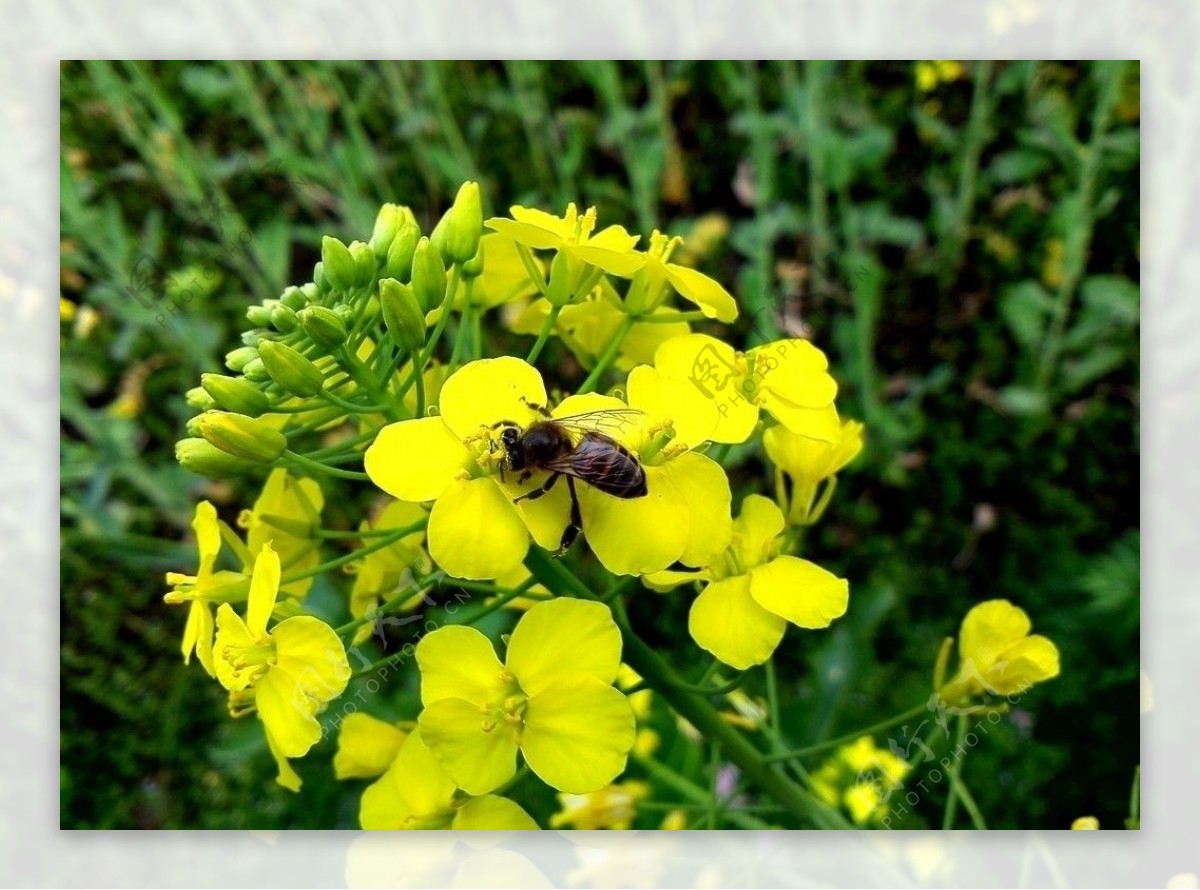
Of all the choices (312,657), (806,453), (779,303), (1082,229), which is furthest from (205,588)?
(1082,229)

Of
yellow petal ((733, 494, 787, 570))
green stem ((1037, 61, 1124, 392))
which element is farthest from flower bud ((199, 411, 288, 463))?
green stem ((1037, 61, 1124, 392))

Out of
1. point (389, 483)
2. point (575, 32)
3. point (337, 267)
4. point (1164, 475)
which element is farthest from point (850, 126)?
point (389, 483)

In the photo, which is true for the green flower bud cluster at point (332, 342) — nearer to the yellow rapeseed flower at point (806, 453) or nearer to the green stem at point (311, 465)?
the green stem at point (311, 465)

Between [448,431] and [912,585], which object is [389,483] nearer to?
[448,431]

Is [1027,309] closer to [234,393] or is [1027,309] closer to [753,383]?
[753,383]

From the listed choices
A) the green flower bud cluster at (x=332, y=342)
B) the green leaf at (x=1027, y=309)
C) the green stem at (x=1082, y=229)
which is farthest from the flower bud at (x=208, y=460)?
the green leaf at (x=1027, y=309)

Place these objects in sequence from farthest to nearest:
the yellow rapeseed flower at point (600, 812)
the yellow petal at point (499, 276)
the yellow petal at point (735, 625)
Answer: the yellow rapeseed flower at point (600, 812), the yellow petal at point (499, 276), the yellow petal at point (735, 625)
